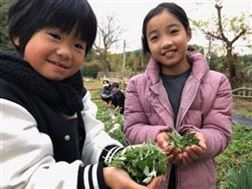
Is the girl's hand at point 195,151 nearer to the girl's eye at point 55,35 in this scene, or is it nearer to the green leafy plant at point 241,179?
the girl's eye at point 55,35

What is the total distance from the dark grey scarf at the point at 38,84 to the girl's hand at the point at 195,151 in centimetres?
62

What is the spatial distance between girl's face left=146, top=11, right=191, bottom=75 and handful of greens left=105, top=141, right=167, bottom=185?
0.94 m

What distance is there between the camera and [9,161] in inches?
45.6

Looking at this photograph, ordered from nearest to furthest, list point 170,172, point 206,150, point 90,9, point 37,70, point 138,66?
point 37,70 < point 90,9 < point 206,150 < point 170,172 < point 138,66

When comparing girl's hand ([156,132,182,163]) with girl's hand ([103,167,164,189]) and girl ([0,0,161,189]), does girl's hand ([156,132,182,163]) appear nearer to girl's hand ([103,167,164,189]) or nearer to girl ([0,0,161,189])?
girl ([0,0,161,189])

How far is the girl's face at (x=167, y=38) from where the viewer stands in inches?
83.9

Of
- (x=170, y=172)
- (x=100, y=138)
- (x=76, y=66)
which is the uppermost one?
(x=76, y=66)

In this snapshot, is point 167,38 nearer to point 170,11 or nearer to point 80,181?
point 170,11

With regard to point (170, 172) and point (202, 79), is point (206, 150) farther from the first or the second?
point (202, 79)

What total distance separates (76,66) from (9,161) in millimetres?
395

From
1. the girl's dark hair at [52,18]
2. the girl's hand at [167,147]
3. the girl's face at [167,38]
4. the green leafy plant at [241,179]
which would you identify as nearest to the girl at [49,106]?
the girl's dark hair at [52,18]

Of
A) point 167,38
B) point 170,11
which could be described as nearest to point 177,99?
point 167,38

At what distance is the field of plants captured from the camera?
283 cm

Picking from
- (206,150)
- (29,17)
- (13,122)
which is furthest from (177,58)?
(13,122)
